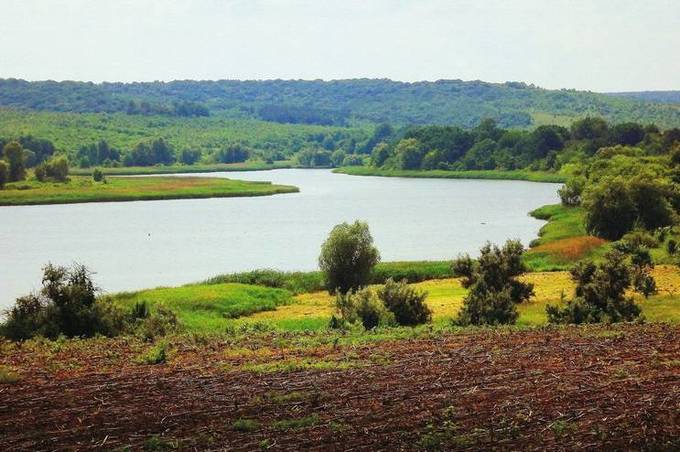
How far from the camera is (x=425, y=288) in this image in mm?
66438

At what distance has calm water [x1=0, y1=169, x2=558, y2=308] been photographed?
82.7 meters

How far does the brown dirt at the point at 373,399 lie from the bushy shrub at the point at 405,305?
639 inches

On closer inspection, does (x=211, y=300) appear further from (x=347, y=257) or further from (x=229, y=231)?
(x=229, y=231)

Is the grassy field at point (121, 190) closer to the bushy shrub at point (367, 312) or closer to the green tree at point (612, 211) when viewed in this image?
the green tree at point (612, 211)

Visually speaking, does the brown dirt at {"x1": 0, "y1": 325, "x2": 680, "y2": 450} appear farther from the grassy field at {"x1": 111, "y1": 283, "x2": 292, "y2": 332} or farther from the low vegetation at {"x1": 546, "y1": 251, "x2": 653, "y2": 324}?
the grassy field at {"x1": 111, "y1": 283, "x2": 292, "y2": 332}

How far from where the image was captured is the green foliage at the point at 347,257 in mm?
64000

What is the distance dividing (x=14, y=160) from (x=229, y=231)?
7577cm

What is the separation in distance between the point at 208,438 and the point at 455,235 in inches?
3303

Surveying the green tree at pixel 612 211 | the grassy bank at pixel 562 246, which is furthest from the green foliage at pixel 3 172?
the green tree at pixel 612 211

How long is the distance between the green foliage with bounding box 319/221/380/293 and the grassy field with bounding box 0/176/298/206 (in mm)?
96385

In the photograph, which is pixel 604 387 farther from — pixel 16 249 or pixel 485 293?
pixel 16 249

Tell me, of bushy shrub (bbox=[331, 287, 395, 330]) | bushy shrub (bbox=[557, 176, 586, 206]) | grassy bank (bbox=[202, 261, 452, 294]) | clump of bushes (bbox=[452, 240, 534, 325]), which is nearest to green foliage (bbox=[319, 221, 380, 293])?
grassy bank (bbox=[202, 261, 452, 294])

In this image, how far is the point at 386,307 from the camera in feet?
156

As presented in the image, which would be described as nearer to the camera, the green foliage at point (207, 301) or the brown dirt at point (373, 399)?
the brown dirt at point (373, 399)
